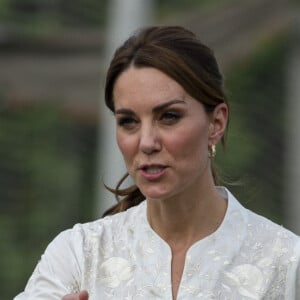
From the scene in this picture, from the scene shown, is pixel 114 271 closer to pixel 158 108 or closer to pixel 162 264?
pixel 162 264

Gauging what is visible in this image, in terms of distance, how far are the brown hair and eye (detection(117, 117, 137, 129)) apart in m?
0.14

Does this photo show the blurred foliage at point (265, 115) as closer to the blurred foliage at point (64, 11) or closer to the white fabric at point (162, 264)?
the blurred foliage at point (64, 11)

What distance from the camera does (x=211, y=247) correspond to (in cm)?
451

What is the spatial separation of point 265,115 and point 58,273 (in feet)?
28.1

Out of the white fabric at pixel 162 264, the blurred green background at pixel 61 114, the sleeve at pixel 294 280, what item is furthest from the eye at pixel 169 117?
the blurred green background at pixel 61 114

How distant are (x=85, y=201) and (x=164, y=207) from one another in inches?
300

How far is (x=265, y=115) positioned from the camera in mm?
12922

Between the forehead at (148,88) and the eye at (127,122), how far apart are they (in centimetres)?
4

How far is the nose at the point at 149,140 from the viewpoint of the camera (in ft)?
14.2

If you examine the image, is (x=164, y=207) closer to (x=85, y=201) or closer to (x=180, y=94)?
(x=180, y=94)

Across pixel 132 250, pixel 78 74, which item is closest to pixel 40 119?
pixel 78 74

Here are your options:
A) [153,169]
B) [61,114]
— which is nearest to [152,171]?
[153,169]

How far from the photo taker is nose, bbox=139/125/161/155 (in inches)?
170

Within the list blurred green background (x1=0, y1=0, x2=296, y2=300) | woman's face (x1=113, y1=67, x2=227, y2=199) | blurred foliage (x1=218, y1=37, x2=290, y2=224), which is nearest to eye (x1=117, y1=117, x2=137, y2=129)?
woman's face (x1=113, y1=67, x2=227, y2=199)
